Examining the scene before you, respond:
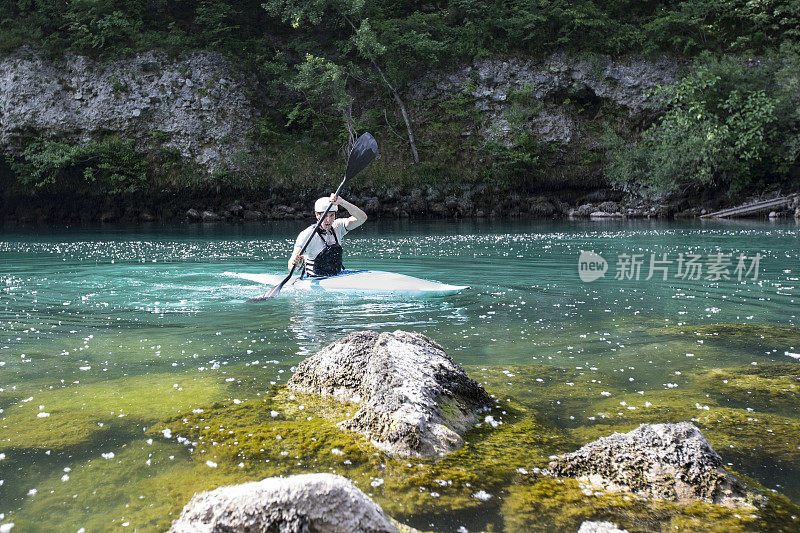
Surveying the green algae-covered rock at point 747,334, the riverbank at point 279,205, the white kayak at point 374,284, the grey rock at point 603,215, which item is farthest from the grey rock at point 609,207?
the green algae-covered rock at point 747,334

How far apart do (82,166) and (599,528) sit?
29.3m

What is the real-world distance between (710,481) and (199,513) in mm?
2254

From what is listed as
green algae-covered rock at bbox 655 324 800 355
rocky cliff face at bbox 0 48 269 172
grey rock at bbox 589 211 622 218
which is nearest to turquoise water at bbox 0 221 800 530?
green algae-covered rock at bbox 655 324 800 355

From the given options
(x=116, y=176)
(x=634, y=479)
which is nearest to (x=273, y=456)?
(x=634, y=479)

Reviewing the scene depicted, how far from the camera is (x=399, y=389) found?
360 centimetres

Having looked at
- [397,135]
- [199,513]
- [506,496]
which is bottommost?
[506,496]

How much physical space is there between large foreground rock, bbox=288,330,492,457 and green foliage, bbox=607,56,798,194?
76.9 feet

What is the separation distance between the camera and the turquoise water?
3359mm

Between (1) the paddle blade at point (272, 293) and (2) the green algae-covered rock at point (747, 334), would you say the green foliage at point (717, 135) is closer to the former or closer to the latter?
(2) the green algae-covered rock at point (747, 334)

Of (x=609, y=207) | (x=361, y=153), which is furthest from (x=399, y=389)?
(x=609, y=207)

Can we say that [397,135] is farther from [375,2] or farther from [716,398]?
[716,398]

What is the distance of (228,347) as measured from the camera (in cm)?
595

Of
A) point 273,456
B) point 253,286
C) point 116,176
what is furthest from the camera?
point 116,176
